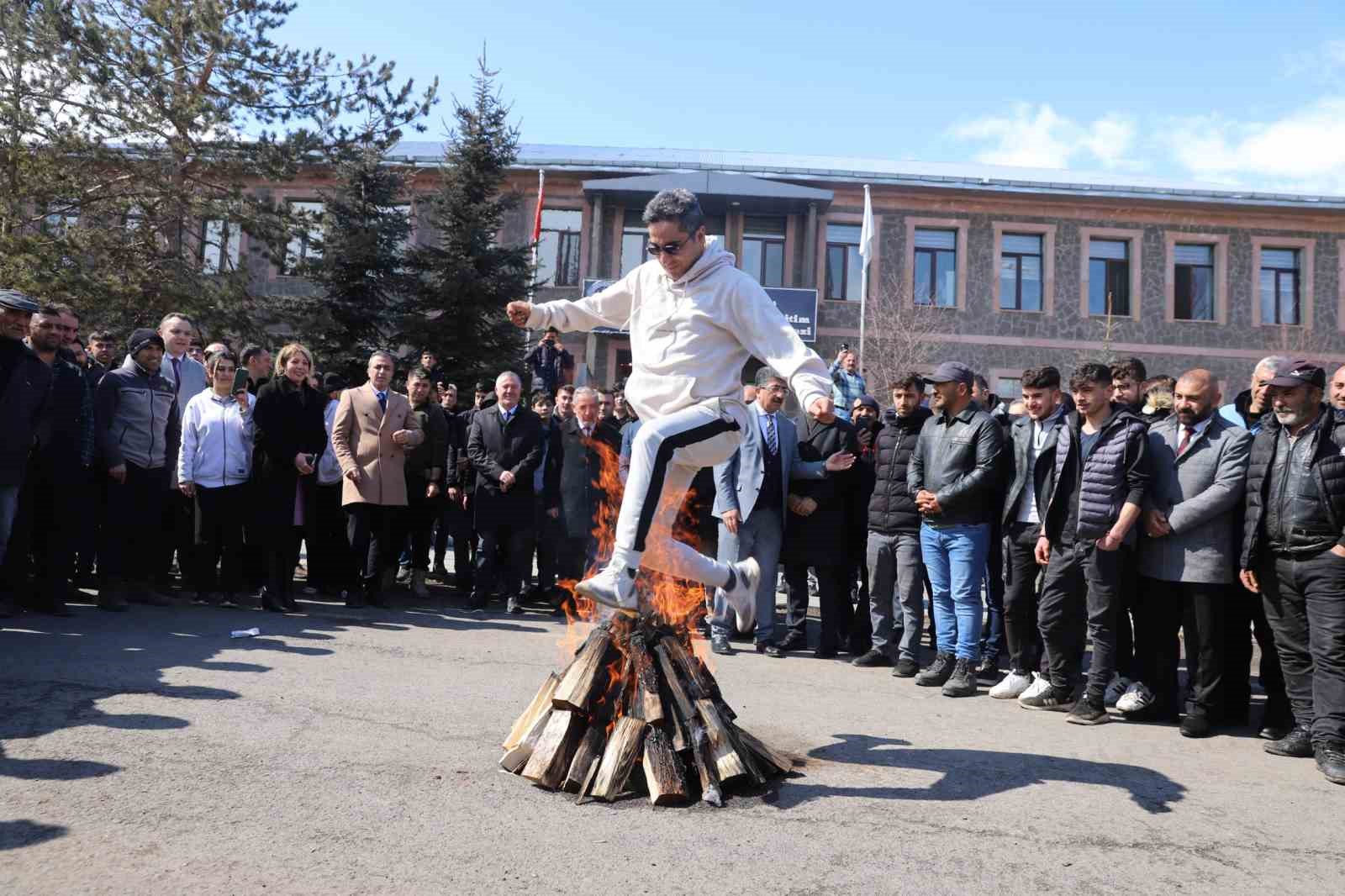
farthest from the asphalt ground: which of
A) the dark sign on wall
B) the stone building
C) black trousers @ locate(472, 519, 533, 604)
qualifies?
the stone building

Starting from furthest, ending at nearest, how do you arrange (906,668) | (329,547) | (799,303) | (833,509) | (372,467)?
1. (799,303)
2. (329,547)
3. (372,467)
4. (833,509)
5. (906,668)

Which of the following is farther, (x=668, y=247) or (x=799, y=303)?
(x=799, y=303)

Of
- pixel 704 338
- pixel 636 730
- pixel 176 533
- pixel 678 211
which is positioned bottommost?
pixel 636 730

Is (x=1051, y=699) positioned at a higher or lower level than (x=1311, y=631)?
lower

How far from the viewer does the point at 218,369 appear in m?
9.02

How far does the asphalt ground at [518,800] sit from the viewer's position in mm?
3424

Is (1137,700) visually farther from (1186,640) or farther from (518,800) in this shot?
(518,800)

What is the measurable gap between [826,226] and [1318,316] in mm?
15777

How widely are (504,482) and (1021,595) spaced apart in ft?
16.9

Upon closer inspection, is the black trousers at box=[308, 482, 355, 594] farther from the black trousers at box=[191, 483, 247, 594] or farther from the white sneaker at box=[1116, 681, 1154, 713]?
the white sneaker at box=[1116, 681, 1154, 713]

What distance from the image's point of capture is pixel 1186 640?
21.8 ft

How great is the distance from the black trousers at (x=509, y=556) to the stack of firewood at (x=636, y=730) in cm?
528

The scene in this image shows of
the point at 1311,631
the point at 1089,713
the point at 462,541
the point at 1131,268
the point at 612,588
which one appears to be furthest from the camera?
the point at 1131,268

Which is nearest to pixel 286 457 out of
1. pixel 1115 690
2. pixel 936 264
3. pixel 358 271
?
pixel 1115 690
